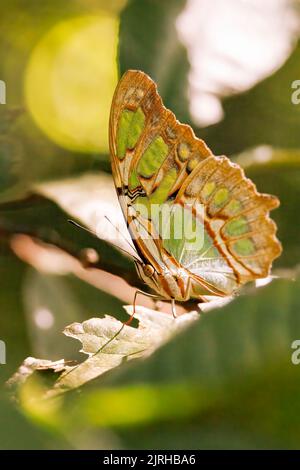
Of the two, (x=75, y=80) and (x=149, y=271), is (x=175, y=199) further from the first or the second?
(x=75, y=80)

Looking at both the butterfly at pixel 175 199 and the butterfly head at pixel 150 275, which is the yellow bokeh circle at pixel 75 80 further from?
the butterfly head at pixel 150 275

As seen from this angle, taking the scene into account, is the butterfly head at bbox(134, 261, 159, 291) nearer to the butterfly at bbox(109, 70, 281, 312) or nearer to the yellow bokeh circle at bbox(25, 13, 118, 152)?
the butterfly at bbox(109, 70, 281, 312)

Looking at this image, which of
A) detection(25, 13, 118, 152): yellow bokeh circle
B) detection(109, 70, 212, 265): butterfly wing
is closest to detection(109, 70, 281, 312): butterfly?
detection(109, 70, 212, 265): butterfly wing

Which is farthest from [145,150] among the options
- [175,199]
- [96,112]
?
[96,112]

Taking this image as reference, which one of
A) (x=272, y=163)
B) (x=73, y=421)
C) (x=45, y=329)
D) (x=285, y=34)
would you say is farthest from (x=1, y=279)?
(x=73, y=421)

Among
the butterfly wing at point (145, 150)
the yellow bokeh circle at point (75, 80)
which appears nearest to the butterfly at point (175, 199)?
the butterfly wing at point (145, 150)

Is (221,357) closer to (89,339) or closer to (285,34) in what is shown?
(89,339)

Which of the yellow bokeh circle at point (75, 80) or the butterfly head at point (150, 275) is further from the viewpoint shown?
the yellow bokeh circle at point (75, 80)
